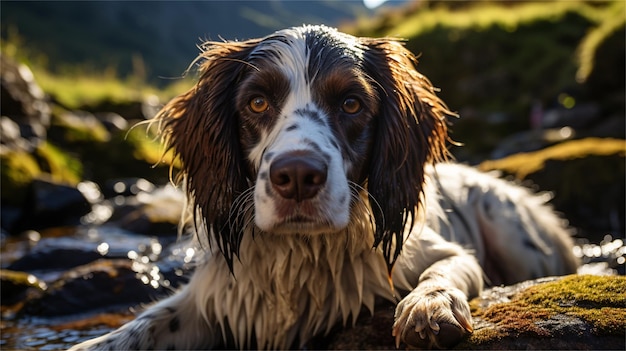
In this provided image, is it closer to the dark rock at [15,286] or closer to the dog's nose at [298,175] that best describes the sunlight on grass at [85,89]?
the dark rock at [15,286]

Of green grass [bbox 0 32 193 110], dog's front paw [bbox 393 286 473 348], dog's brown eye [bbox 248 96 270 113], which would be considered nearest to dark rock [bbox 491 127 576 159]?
dog's brown eye [bbox 248 96 270 113]

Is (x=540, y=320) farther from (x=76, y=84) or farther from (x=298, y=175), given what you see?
(x=76, y=84)

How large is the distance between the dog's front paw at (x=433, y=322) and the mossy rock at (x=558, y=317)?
0.20 ft

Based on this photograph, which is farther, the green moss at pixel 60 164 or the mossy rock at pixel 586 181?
the green moss at pixel 60 164

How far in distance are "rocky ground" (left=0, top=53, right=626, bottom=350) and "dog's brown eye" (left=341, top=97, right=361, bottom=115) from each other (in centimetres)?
91

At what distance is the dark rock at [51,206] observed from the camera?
7.43 meters

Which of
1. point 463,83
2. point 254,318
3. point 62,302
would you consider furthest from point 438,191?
point 463,83

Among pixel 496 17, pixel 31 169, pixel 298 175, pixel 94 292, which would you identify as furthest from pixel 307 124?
pixel 496 17

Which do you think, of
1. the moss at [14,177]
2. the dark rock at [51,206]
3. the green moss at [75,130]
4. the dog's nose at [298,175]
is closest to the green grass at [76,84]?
the green moss at [75,130]

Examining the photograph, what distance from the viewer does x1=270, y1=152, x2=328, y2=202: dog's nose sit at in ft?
8.16

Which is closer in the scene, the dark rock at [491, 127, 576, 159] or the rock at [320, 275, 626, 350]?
the rock at [320, 275, 626, 350]

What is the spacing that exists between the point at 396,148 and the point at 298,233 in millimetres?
621

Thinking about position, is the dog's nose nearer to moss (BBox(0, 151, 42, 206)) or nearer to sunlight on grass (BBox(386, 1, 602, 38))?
moss (BBox(0, 151, 42, 206))

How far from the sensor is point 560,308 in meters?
2.61
